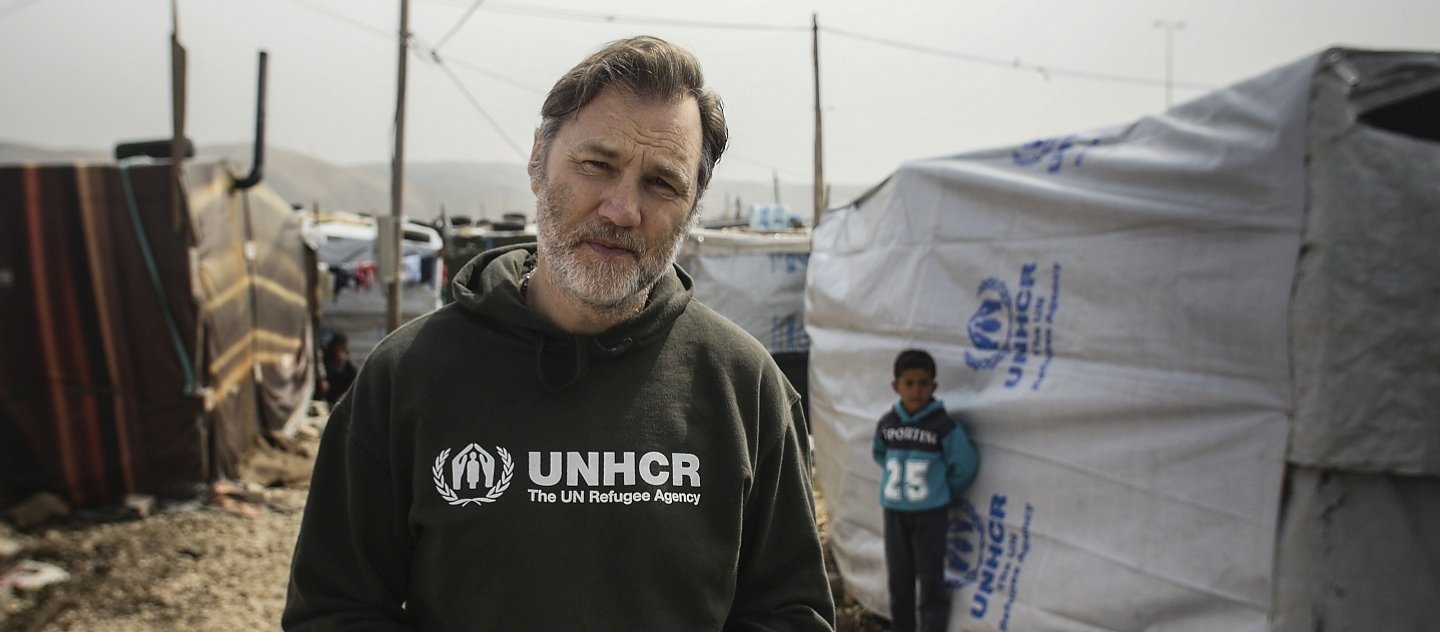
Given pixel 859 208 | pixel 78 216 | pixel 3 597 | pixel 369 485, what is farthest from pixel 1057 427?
pixel 78 216

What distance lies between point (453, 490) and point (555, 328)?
0.29m

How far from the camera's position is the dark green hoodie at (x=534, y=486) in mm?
1291

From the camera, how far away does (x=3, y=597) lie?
4.78m

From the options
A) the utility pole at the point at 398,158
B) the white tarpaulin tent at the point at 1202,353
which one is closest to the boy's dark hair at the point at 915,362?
the white tarpaulin tent at the point at 1202,353

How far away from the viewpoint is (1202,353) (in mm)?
2977

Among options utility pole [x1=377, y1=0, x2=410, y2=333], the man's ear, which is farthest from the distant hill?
the man's ear

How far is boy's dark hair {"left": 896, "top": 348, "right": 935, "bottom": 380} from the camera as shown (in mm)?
4109

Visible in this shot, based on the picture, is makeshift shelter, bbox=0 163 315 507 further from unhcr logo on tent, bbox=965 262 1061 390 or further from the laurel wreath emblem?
the laurel wreath emblem

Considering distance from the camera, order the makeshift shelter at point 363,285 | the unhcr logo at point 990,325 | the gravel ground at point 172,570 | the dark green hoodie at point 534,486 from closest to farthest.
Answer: the dark green hoodie at point 534,486 → the unhcr logo at point 990,325 → the gravel ground at point 172,570 → the makeshift shelter at point 363,285

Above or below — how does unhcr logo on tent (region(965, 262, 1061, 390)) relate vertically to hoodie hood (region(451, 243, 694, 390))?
below

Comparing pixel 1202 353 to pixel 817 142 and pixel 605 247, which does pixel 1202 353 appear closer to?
pixel 605 247

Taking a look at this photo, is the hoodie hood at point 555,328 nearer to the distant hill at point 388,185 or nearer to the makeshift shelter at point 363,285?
the makeshift shelter at point 363,285

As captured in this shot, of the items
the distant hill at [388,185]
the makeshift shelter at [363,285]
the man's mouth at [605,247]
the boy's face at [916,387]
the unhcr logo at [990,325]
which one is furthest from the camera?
the distant hill at [388,185]

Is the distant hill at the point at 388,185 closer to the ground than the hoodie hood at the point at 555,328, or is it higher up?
higher up
